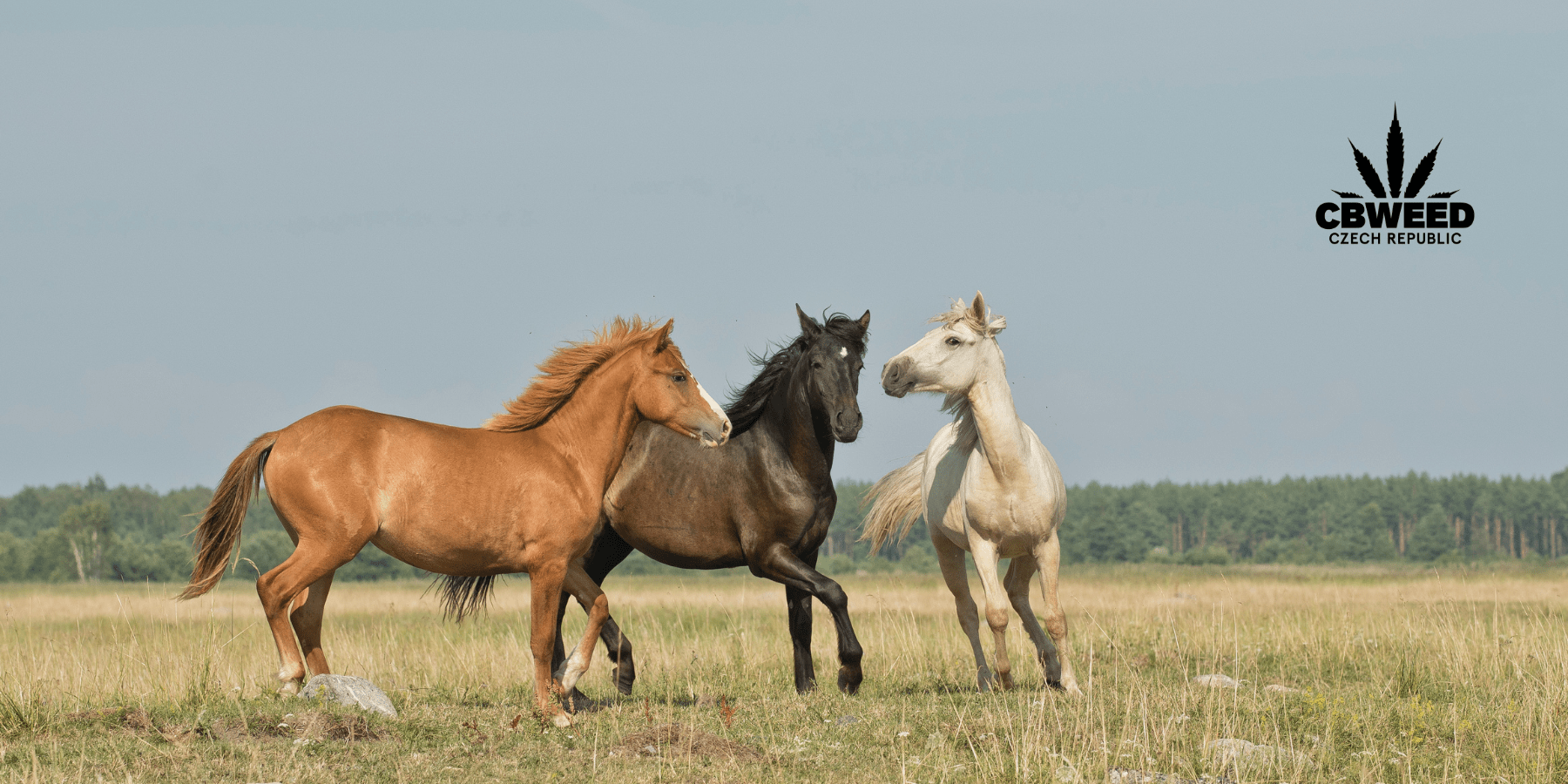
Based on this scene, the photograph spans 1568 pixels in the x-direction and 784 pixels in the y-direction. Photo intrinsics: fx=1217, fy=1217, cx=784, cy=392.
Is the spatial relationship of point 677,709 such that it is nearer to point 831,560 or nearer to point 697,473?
point 697,473

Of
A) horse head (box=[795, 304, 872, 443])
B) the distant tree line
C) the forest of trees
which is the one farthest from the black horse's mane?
the distant tree line

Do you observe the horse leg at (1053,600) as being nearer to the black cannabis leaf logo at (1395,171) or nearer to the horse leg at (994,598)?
the horse leg at (994,598)

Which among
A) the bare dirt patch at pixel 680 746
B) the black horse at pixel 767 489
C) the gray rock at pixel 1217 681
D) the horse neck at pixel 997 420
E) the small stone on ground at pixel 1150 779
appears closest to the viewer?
the small stone on ground at pixel 1150 779

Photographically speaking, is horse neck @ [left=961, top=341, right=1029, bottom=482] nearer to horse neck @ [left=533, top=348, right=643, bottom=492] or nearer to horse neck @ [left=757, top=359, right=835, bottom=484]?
horse neck @ [left=757, top=359, right=835, bottom=484]

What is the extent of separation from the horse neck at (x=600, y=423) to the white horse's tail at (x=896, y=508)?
400cm

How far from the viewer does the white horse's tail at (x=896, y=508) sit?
1171cm

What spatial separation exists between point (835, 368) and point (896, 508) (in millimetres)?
3258

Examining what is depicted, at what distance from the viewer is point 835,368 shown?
29.0 ft

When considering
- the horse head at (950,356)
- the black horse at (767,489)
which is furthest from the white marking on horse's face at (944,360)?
the black horse at (767,489)

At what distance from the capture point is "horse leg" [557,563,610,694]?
779 cm

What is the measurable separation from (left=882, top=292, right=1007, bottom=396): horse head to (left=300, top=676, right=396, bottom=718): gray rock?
415cm

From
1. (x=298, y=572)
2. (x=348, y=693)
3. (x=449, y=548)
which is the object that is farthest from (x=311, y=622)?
(x=449, y=548)

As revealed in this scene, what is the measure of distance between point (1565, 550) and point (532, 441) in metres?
136

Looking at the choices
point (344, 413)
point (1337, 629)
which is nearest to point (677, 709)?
point (344, 413)
